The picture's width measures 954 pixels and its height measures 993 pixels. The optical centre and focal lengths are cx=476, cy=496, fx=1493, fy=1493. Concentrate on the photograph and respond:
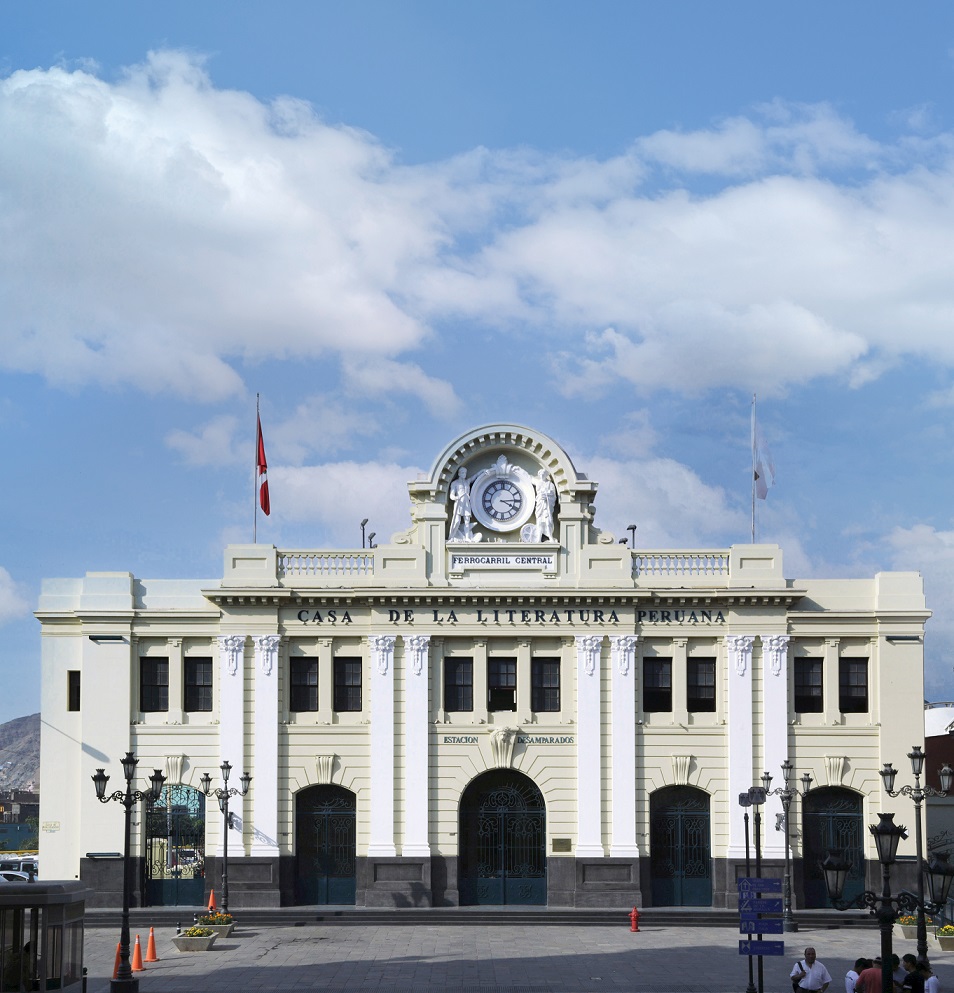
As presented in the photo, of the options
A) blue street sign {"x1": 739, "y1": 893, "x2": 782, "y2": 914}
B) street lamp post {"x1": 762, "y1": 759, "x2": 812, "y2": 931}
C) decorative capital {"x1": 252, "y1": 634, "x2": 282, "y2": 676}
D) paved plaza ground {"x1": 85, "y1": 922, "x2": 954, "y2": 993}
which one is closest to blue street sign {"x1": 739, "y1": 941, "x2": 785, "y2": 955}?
blue street sign {"x1": 739, "y1": 893, "x2": 782, "y2": 914}

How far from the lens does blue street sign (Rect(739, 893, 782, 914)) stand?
2809cm

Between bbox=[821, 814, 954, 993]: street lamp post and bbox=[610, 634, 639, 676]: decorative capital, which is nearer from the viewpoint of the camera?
bbox=[821, 814, 954, 993]: street lamp post

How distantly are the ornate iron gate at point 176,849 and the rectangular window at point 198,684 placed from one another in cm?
277

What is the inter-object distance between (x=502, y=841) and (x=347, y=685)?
24.3ft

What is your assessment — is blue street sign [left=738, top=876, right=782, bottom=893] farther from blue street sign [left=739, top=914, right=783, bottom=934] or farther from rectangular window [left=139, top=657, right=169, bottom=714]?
rectangular window [left=139, top=657, right=169, bottom=714]

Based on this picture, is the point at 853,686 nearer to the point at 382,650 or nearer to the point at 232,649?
the point at 382,650

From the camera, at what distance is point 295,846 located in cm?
4984

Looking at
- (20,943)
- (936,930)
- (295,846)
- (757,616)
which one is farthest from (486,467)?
(20,943)

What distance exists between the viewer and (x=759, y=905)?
28250 millimetres

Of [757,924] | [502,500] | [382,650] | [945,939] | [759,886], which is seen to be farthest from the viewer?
[502,500]

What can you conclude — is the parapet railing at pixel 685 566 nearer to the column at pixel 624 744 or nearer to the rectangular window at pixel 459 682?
the column at pixel 624 744

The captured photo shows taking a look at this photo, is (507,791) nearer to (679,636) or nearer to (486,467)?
(679,636)

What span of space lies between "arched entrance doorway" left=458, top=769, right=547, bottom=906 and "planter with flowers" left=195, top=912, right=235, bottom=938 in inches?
342

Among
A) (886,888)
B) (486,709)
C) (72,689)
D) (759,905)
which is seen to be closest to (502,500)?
(486,709)
